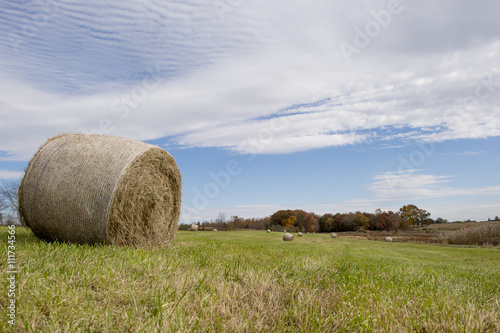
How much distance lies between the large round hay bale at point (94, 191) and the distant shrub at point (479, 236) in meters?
28.2

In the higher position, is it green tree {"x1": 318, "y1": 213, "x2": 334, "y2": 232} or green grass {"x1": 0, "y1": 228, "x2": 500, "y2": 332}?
green grass {"x1": 0, "y1": 228, "x2": 500, "y2": 332}

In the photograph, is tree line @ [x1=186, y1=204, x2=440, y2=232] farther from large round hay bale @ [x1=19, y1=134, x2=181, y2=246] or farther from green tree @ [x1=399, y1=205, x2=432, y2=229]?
large round hay bale @ [x1=19, y1=134, x2=181, y2=246]

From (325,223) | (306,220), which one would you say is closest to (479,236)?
(325,223)

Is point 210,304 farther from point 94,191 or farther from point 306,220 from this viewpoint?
point 306,220

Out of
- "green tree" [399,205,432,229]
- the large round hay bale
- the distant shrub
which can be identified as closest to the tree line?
"green tree" [399,205,432,229]

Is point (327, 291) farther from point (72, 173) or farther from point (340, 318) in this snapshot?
point (72, 173)

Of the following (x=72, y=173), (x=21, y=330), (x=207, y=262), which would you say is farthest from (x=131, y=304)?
(x=72, y=173)

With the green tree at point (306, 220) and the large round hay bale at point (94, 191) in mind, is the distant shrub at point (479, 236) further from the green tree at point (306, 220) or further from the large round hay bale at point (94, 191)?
the green tree at point (306, 220)

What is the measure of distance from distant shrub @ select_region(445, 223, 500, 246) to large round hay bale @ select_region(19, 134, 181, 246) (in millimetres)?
28163

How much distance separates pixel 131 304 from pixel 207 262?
89.1 inches

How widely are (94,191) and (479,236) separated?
1193 inches

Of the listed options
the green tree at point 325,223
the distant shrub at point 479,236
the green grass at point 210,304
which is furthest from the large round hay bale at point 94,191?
the green tree at point 325,223

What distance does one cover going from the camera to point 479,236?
87.0 ft

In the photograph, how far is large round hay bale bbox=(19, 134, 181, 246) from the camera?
22.5 ft
